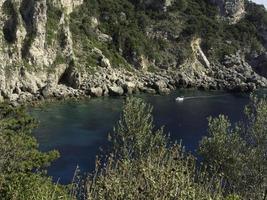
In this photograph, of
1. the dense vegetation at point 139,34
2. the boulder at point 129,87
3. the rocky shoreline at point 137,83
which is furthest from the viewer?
the dense vegetation at point 139,34

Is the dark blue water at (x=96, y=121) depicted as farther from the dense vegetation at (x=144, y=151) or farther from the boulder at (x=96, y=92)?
the dense vegetation at (x=144, y=151)

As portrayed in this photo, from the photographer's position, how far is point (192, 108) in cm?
13062

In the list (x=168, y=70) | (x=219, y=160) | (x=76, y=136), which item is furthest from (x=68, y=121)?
(x=168, y=70)

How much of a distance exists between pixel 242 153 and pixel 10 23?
101 metres

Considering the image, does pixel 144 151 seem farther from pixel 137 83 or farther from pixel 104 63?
pixel 104 63

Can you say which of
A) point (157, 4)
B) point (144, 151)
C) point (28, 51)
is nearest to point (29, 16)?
point (28, 51)

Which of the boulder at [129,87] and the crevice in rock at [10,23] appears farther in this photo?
the boulder at [129,87]

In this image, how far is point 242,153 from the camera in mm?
48688

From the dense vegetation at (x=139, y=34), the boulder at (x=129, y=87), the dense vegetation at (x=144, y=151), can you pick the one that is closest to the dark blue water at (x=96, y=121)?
the boulder at (x=129, y=87)

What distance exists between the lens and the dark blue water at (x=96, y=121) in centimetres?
8006

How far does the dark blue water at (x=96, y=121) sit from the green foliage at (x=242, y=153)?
25035mm

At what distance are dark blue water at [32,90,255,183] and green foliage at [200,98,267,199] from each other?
25.0 meters

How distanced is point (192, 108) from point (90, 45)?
48.9m

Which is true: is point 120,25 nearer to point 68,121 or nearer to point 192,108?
point 192,108
